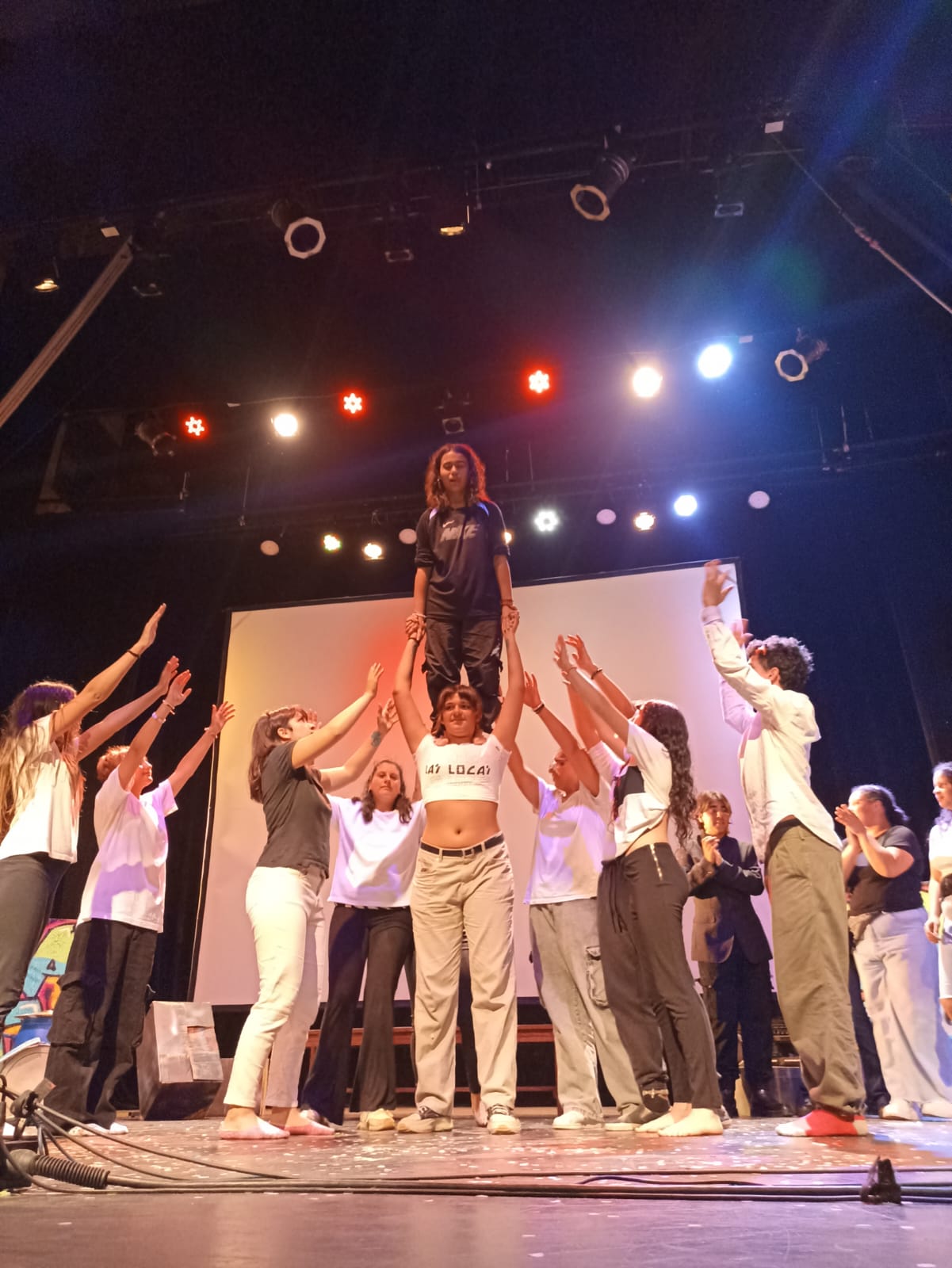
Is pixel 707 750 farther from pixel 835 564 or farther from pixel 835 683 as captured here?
pixel 835 564

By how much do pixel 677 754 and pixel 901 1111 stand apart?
7.65 feet

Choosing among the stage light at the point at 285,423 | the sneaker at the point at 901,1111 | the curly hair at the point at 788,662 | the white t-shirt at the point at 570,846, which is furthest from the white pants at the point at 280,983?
the stage light at the point at 285,423

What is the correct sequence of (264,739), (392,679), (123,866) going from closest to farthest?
(264,739)
(123,866)
(392,679)

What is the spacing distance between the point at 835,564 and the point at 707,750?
6.81 ft

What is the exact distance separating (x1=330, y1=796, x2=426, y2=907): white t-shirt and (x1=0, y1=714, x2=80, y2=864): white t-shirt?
1364 mm

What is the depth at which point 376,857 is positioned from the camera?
4.71m

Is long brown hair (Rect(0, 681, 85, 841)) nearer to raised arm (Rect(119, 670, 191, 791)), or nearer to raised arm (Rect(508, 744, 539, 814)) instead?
raised arm (Rect(119, 670, 191, 791))

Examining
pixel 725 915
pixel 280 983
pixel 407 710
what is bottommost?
pixel 280 983

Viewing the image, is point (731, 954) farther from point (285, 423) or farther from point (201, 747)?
point (285, 423)

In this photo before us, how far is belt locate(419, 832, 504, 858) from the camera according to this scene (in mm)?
3955

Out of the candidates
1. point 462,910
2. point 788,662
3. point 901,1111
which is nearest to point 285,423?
point 462,910

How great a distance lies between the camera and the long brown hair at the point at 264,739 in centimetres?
442

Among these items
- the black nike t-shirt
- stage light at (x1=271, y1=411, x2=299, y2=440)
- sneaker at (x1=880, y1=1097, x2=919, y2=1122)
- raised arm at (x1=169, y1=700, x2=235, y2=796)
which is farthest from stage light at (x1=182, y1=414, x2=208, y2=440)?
sneaker at (x1=880, y1=1097, x2=919, y2=1122)

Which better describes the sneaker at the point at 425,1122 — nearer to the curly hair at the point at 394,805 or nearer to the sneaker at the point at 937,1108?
the curly hair at the point at 394,805
